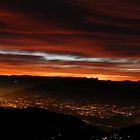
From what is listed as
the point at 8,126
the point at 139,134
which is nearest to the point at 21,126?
the point at 8,126

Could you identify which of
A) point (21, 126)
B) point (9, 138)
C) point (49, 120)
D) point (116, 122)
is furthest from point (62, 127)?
point (116, 122)

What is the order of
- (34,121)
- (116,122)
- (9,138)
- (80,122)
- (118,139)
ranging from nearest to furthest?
(118,139), (9,138), (34,121), (80,122), (116,122)

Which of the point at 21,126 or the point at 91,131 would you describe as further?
the point at 91,131

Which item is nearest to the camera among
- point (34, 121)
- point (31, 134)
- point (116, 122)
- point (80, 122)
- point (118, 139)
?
point (118, 139)

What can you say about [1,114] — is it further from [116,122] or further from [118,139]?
[116,122]

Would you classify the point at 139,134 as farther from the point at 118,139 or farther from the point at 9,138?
the point at 9,138

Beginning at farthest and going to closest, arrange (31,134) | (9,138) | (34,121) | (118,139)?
(34,121), (31,134), (9,138), (118,139)
